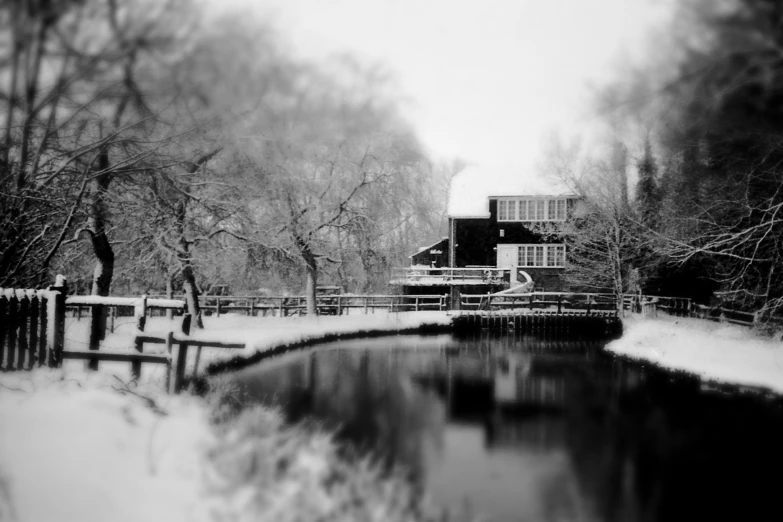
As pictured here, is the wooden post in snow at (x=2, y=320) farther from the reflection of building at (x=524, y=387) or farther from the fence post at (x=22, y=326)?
the reflection of building at (x=524, y=387)

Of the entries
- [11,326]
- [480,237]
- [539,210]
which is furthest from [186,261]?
[539,210]

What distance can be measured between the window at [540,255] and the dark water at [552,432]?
1682cm

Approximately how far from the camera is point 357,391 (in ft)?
27.6

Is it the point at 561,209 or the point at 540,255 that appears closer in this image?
the point at 561,209

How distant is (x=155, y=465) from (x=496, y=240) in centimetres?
2610

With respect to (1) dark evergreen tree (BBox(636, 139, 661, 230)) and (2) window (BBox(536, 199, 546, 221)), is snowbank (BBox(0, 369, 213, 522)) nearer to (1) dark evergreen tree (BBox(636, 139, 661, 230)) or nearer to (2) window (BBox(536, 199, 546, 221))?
(1) dark evergreen tree (BBox(636, 139, 661, 230))

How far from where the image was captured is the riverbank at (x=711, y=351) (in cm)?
931

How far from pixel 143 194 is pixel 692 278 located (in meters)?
13.6

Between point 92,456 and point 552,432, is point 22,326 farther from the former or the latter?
point 552,432

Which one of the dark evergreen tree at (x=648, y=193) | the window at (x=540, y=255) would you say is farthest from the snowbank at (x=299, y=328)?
the window at (x=540, y=255)

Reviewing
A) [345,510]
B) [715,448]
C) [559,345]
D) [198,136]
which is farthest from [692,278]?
[345,510]

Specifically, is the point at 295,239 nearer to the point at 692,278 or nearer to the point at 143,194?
the point at 143,194

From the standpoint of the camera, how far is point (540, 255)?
1113 inches

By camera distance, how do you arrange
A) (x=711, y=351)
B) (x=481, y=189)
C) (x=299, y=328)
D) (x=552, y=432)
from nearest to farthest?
(x=552, y=432)
(x=711, y=351)
(x=299, y=328)
(x=481, y=189)
